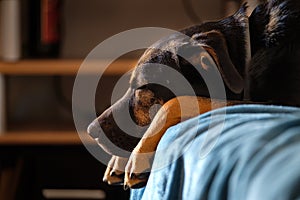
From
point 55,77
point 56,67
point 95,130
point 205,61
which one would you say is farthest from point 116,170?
point 55,77

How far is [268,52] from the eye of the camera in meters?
0.82

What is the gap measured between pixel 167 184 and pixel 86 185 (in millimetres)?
899

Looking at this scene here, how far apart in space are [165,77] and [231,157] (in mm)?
263

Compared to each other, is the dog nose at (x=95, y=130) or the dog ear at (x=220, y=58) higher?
the dog ear at (x=220, y=58)

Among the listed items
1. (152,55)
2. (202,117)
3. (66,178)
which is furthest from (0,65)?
(202,117)

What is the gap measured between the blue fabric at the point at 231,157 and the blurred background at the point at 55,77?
30.4 inches

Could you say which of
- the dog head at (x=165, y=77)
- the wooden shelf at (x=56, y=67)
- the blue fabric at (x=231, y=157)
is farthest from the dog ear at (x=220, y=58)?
the wooden shelf at (x=56, y=67)

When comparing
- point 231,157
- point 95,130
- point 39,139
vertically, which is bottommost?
point 39,139

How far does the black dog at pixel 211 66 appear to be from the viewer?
72cm

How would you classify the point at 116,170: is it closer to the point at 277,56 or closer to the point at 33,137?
the point at 277,56

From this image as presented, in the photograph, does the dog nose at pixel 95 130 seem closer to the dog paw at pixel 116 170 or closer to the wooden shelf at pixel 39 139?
the dog paw at pixel 116 170

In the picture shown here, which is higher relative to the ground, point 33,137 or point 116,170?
point 116,170

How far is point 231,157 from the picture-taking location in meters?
0.53

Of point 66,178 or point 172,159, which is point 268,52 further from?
point 66,178
